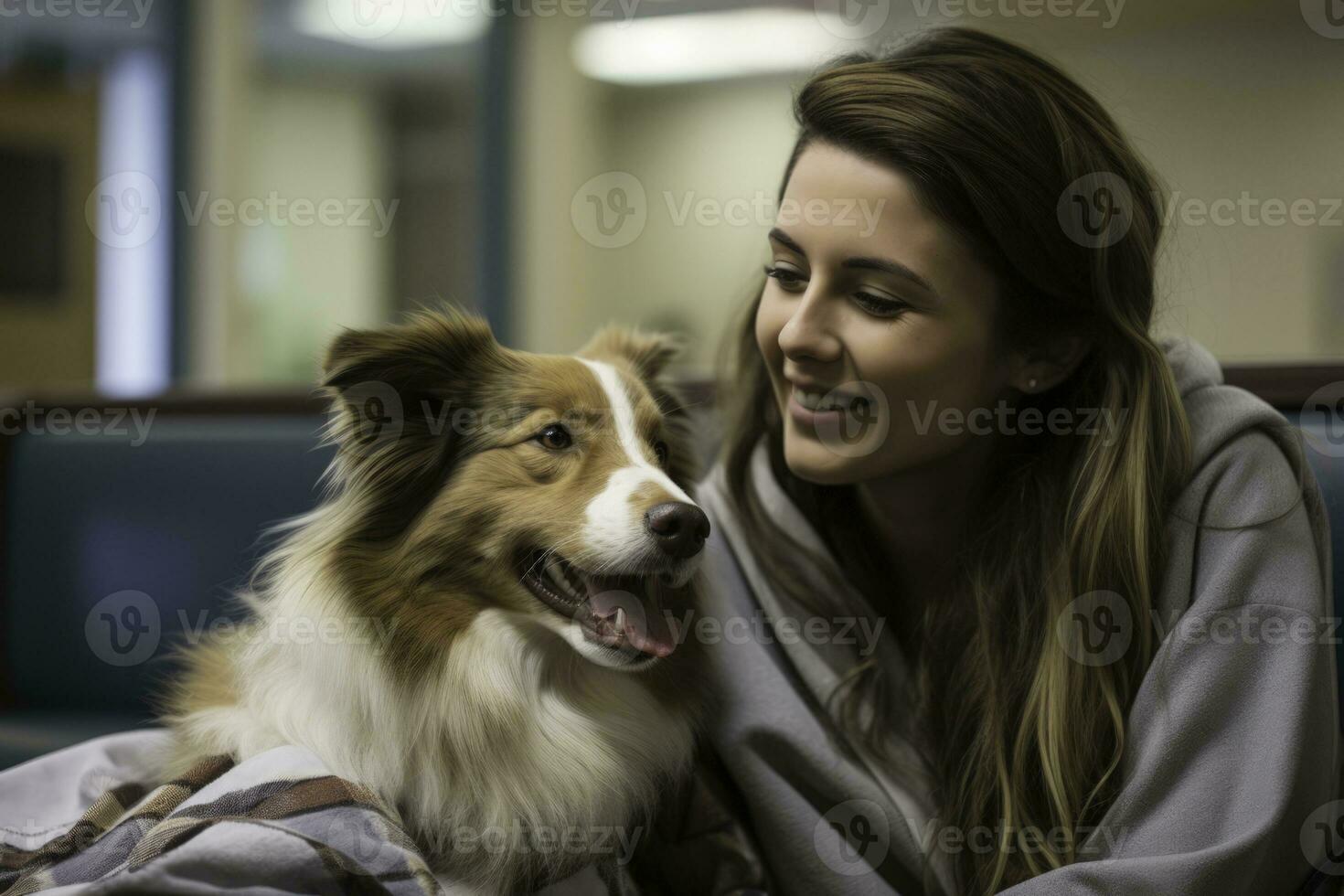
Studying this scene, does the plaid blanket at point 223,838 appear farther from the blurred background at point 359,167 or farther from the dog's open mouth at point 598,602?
the blurred background at point 359,167

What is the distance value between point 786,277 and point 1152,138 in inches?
75.0

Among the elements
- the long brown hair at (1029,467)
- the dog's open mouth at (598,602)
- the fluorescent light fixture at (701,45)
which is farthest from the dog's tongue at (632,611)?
the fluorescent light fixture at (701,45)

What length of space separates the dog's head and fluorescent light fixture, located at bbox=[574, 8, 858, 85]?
4310 millimetres

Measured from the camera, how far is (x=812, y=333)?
1.50 metres

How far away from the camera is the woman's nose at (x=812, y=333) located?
58.9 inches

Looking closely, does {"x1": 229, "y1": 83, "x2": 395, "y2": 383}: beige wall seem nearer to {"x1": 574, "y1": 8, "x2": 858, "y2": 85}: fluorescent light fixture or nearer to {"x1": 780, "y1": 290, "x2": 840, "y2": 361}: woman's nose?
{"x1": 574, "y1": 8, "x2": 858, "y2": 85}: fluorescent light fixture

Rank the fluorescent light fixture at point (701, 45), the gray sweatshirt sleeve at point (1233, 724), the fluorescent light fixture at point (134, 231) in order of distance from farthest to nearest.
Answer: the fluorescent light fixture at point (134, 231), the fluorescent light fixture at point (701, 45), the gray sweatshirt sleeve at point (1233, 724)

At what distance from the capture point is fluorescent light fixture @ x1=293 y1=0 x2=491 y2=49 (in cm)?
607

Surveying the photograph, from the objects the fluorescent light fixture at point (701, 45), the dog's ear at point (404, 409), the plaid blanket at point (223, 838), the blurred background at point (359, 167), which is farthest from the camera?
the blurred background at point (359, 167)

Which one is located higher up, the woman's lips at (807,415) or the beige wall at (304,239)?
the beige wall at (304,239)

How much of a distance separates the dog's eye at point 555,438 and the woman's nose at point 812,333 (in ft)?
0.99

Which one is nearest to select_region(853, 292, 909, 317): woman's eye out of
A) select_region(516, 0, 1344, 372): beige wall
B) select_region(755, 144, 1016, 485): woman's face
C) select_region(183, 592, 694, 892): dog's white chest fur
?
select_region(755, 144, 1016, 485): woman's face

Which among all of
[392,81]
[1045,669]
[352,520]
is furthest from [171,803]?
[392,81]

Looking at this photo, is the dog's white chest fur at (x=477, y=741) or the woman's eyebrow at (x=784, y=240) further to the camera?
the woman's eyebrow at (x=784, y=240)
